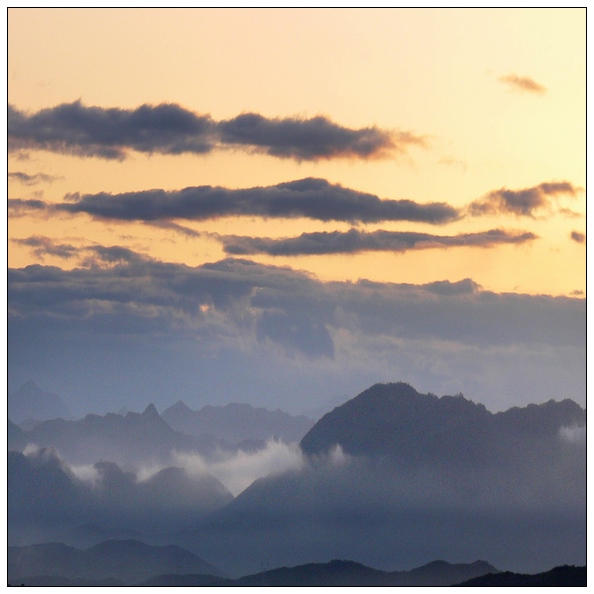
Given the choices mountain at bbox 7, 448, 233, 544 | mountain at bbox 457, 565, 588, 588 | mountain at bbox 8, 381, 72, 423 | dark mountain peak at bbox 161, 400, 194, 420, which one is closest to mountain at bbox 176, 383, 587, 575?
mountain at bbox 457, 565, 588, 588

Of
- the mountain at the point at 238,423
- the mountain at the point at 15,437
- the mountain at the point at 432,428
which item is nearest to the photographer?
the mountain at the point at 15,437

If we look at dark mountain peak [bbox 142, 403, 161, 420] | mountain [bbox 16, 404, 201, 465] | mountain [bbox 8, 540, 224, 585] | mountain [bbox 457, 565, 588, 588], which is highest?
dark mountain peak [bbox 142, 403, 161, 420]

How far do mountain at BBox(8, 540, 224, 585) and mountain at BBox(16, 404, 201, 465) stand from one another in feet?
5.93

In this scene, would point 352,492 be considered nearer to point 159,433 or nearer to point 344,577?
point 344,577

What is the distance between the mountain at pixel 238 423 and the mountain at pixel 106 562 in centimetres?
257

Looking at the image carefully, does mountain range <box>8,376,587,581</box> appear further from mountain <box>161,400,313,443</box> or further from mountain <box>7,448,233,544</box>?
mountain <box>161,400,313,443</box>

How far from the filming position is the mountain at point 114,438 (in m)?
20.1

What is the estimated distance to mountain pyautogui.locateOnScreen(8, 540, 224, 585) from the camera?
19562mm

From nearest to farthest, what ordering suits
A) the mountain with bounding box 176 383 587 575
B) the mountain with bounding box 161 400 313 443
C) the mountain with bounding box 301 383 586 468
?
the mountain with bounding box 176 383 587 575
the mountain with bounding box 301 383 586 468
the mountain with bounding box 161 400 313 443

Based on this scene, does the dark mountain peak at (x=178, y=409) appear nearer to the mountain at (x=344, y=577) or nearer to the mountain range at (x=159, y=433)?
the mountain range at (x=159, y=433)

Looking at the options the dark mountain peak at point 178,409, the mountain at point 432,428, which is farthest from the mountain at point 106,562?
the mountain at point 432,428

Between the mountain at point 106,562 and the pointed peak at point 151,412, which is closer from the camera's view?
the mountain at point 106,562

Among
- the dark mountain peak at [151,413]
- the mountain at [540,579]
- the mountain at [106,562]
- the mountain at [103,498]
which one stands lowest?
the mountain at [540,579]

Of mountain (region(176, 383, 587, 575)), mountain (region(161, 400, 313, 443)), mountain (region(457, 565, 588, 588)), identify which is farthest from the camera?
mountain (region(161, 400, 313, 443))
